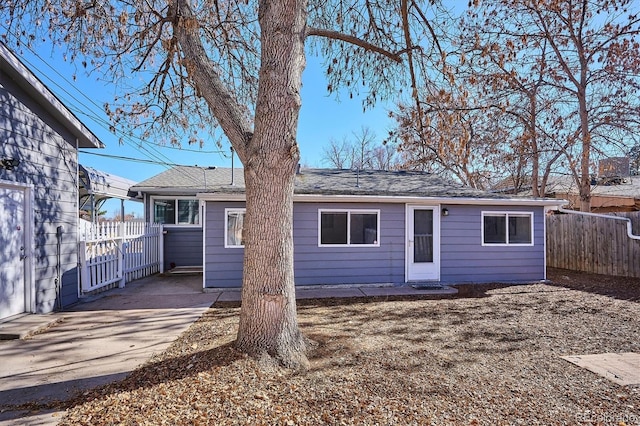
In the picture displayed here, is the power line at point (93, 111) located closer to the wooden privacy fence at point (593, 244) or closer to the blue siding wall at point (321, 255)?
the blue siding wall at point (321, 255)

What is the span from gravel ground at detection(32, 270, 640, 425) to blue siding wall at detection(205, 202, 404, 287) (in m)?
2.27

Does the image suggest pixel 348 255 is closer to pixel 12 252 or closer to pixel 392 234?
pixel 392 234

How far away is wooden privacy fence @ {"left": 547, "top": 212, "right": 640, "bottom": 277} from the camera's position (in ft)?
30.2

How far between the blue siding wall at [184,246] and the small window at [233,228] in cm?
391

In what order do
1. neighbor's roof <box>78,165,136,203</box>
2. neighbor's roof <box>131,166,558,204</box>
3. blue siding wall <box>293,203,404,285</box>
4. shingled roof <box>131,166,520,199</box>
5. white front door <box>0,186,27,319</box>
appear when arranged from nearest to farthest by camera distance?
1. white front door <box>0,186,27,319</box>
2. blue siding wall <box>293,203,404,285</box>
3. neighbor's roof <box>131,166,558,204</box>
4. shingled roof <box>131,166,520,199</box>
5. neighbor's roof <box>78,165,136,203</box>

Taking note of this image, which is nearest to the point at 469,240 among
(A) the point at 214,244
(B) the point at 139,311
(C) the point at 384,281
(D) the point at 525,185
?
(C) the point at 384,281

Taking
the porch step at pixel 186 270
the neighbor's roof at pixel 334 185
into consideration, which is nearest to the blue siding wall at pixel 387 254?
the neighbor's roof at pixel 334 185

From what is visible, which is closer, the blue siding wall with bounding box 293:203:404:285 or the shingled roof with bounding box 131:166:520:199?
the blue siding wall with bounding box 293:203:404:285

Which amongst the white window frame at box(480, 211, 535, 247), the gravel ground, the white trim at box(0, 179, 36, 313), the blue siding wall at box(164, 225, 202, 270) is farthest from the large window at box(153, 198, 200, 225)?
the white window frame at box(480, 211, 535, 247)

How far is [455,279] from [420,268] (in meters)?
0.97

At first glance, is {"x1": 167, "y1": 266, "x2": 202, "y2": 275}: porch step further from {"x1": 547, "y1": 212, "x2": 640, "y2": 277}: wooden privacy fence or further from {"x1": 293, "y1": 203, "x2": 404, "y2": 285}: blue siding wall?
{"x1": 547, "y1": 212, "x2": 640, "y2": 277}: wooden privacy fence

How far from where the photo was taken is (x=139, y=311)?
5.86m

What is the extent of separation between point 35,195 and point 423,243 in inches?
301

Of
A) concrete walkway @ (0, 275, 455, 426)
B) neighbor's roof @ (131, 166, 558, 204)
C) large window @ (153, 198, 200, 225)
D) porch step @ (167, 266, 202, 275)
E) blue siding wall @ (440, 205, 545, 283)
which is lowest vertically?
porch step @ (167, 266, 202, 275)
